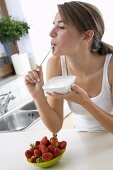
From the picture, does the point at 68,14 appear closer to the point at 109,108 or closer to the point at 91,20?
the point at 91,20

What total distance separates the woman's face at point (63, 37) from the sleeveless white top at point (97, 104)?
0.61ft

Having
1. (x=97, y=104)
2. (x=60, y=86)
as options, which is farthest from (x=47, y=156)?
(x=97, y=104)

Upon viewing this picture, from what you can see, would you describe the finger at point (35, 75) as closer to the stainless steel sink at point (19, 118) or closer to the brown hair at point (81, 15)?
the brown hair at point (81, 15)

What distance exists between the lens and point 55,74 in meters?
1.43

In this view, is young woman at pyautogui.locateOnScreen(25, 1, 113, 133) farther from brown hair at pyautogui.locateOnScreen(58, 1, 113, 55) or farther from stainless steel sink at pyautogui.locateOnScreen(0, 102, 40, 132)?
stainless steel sink at pyautogui.locateOnScreen(0, 102, 40, 132)

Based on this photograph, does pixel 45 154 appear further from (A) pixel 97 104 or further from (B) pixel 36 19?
(B) pixel 36 19

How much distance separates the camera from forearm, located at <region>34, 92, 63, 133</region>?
4.49 ft

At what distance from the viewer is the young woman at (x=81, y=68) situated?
1237 mm

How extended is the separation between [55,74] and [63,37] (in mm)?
251

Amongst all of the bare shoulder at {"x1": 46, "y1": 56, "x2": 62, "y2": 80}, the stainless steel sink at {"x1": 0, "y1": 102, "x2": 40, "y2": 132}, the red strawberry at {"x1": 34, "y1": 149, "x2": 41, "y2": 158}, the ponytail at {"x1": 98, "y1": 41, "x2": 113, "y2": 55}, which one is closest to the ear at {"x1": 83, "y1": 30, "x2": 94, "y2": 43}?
the ponytail at {"x1": 98, "y1": 41, "x2": 113, "y2": 55}

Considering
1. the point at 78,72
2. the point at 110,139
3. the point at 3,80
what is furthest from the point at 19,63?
the point at 110,139

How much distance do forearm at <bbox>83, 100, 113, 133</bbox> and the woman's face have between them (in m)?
0.26

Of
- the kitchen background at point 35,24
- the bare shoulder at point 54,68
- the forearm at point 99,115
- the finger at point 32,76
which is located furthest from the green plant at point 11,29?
the forearm at point 99,115

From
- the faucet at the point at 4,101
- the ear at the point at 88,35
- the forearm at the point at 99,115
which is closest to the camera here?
the forearm at the point at 99,115
